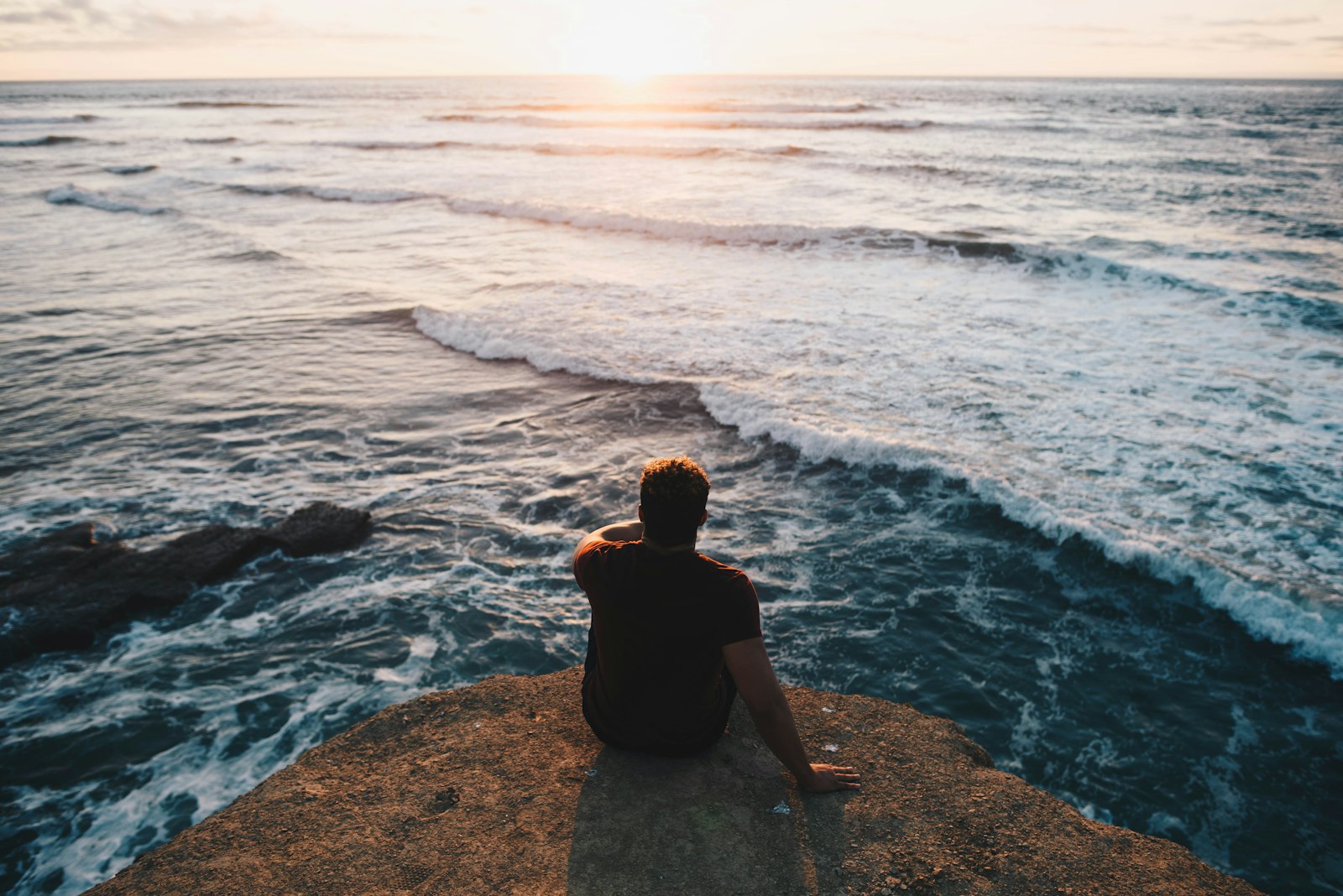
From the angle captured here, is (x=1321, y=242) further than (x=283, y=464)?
Yes

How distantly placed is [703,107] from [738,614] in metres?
84.8

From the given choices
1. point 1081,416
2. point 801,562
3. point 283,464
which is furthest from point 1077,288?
point 283,464

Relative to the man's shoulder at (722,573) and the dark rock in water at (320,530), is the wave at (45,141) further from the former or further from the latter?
the man's shoulder at (722,573)

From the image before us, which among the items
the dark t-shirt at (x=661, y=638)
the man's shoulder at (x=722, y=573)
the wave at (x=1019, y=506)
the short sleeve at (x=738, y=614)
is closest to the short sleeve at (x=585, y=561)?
Answer: the dark t-shirt at (x=661, y=638)

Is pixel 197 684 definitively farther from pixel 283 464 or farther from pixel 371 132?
pixel 371 132

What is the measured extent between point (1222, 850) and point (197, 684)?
701 centimetres

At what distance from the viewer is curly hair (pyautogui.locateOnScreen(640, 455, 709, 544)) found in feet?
9.71

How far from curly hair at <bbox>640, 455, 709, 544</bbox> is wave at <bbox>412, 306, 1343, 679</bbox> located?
5646 mm

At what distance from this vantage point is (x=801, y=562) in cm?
712

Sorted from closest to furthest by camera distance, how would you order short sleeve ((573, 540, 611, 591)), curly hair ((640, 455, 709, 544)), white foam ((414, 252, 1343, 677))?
curly hair ((640, 455, 709, 544)), short sleeve ((573, 540, 611, 591)), white foam ((414, 252, 1343, 677))

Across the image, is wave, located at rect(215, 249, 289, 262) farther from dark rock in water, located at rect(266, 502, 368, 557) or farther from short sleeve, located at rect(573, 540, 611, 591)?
short sleeve, located at rect(573, 540, 611, 591)

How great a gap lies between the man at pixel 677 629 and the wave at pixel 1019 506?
4.82 metres

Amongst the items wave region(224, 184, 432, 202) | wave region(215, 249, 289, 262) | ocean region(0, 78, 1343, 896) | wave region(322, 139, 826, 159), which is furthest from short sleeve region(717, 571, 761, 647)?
wave region(322, 139, 826, 159)

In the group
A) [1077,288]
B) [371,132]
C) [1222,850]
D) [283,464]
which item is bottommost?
[1222,850]
